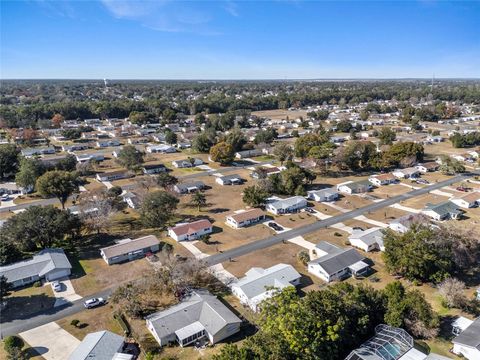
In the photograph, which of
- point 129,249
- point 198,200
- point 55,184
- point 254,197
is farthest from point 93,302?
point 254,197

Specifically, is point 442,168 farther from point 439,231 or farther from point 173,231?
point 173,231

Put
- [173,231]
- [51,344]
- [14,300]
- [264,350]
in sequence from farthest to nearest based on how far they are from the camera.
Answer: [173,231] < [14,300] < [51,344] < [264,350]

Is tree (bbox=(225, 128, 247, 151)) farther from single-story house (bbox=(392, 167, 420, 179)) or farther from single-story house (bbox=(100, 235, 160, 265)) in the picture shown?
single-story house (bbox=(100, 235, 160, 265))

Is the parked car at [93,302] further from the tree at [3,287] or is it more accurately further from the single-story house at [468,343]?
the single-story house at [468,343]

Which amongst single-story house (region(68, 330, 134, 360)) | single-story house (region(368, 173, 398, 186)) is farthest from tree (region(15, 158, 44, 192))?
single-story house (region(368, 173, 398, 186))

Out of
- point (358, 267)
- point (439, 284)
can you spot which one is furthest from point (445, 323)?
point (358, 267)

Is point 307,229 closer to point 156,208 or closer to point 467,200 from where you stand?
point 156,208
